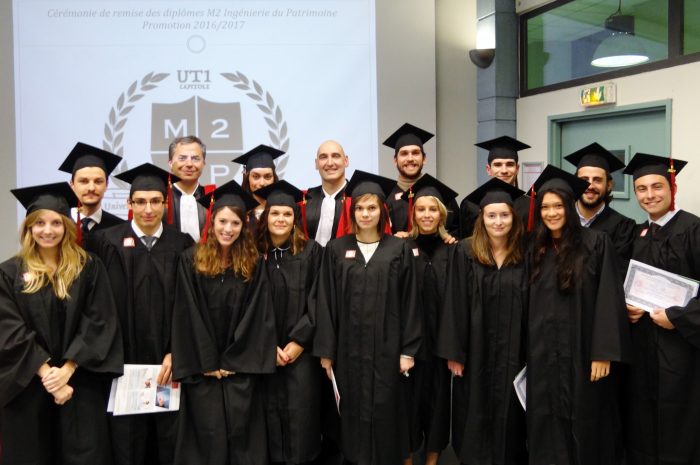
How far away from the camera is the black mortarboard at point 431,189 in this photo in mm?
3412

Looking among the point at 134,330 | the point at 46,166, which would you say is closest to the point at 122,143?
the point at 46,166

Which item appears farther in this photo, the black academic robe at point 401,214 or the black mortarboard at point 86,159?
the black academic robe at point 401,214

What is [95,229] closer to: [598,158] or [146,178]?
[146,178]

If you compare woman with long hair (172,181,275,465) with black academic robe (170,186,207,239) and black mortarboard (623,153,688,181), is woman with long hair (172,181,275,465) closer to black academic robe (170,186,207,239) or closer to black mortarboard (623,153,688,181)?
black academic robe (170,186,207,239)

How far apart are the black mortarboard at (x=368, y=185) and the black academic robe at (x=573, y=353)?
3.27 feet

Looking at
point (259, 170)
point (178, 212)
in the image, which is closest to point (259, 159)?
point (259, 170)

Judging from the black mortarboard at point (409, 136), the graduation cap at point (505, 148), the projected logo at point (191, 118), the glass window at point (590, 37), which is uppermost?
the glass window at point (590, 37)

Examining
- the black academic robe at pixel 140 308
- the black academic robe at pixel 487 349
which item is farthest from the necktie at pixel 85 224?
the black academic robe at pixel 487 349

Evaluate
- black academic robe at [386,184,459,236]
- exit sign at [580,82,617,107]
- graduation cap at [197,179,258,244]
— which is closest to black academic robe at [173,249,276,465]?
graduation cap at [197,179,258,244]

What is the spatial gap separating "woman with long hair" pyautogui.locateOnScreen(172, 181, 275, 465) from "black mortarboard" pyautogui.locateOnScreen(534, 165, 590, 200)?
1624 millimetres

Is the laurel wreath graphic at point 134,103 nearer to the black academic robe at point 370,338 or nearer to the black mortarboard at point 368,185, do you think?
the black mortarboard at point 368,185

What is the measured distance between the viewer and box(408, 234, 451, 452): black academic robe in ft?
10.8

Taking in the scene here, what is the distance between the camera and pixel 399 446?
3117mm

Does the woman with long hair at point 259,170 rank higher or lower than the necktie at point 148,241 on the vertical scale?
higher
